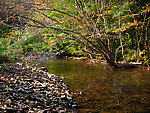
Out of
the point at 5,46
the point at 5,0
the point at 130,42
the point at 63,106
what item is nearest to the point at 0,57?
the point at 5,46

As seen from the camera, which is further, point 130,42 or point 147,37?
point 130,42

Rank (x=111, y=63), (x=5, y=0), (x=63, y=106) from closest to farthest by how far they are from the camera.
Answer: (x=63, y=106) < (x=5, y=0) < (x=111, y=63)

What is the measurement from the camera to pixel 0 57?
30.2 ft

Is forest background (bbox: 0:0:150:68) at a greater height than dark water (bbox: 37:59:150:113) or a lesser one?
greater

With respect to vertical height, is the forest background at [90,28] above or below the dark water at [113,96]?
above

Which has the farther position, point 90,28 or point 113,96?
point 90,28

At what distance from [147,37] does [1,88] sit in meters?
11.1

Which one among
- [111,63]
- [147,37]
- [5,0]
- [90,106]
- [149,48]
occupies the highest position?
[5,0]

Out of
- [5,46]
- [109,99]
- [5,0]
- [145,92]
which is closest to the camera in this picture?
[109,99]

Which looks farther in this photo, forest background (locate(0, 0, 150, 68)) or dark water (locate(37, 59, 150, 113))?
forest background (locate(0, 0, 150, 68))

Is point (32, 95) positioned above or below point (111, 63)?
below

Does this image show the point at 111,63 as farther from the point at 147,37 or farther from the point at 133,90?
the point at 147,37

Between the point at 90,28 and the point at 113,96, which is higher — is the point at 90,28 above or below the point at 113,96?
above

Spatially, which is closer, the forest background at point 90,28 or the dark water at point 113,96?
the dark water at point 113,96
